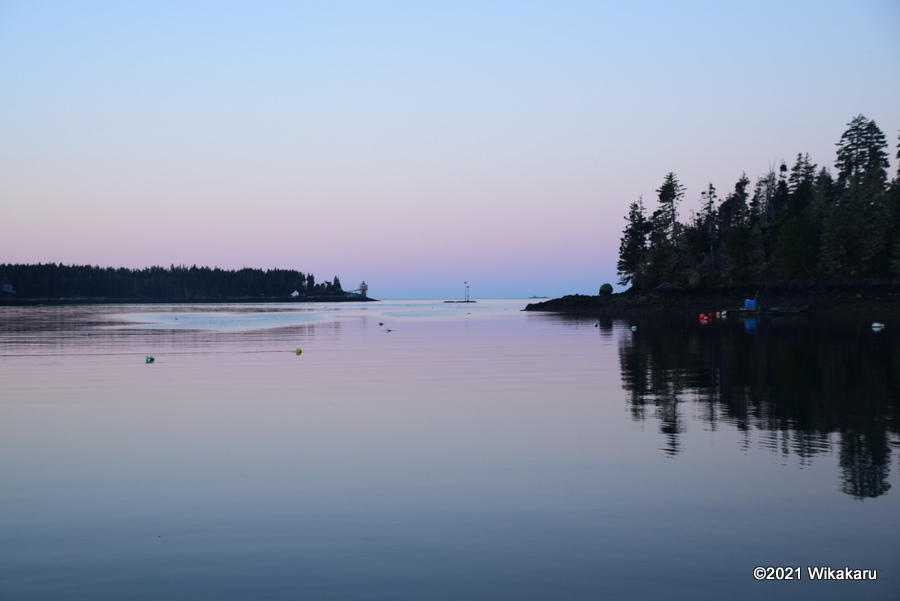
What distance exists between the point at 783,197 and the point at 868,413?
449 feet

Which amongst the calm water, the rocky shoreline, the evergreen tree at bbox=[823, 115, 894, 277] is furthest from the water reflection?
the evergreen tree at bbox=[823, 115, 894, 277]

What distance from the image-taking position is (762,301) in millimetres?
114125

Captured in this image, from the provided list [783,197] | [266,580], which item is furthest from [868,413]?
[783,197]

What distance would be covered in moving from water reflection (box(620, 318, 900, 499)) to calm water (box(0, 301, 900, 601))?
15cm

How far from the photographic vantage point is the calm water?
32.1 feet

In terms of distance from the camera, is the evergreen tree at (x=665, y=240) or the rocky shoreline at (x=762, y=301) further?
the evergreen tree at (x=665, y=240)

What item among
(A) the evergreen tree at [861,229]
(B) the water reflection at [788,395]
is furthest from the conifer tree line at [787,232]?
(B) the water reflection at [788,395]

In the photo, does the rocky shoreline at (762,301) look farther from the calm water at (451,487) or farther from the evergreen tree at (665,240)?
the calm water at (451,487)

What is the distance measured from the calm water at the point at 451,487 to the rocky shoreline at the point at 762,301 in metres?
70.0

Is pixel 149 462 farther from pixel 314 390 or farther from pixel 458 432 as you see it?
pixel 314 390

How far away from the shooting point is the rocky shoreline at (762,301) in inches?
3615

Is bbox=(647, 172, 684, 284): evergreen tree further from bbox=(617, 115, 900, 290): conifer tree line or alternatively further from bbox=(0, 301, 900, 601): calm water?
bbox=(0, 301, 900, 601): calm water

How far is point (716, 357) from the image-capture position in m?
39.9

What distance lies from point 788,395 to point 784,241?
99.7m
